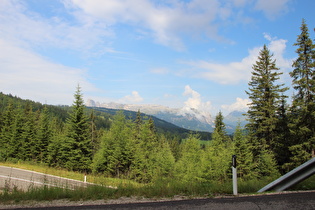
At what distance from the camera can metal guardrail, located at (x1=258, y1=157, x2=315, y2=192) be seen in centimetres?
524

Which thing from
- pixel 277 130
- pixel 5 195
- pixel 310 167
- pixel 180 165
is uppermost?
pixel 277 130

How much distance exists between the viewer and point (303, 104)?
2077 centimetres

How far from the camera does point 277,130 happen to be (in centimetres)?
2561

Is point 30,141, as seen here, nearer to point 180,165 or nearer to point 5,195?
point 180,165

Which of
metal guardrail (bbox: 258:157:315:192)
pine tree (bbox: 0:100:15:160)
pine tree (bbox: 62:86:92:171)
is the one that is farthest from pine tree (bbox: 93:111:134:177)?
metal guardrail (bbox: 258:157:315:192)

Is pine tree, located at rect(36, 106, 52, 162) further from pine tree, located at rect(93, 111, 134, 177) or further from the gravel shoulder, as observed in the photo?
the gravel shoulder

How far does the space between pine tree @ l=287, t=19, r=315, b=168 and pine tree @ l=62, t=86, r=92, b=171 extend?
93.3 ft

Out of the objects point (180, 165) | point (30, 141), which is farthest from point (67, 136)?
point (180, 165)

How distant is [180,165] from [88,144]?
53.6 feet

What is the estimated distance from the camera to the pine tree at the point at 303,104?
2020 centimetres

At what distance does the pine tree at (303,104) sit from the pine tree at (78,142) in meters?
28.5

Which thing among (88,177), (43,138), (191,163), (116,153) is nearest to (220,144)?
(191,163)

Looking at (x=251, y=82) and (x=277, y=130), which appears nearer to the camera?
(x=277, y=130)

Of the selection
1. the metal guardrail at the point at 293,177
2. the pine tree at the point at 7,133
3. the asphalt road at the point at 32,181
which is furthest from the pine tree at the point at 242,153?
the pine tree at the point at 7,133
